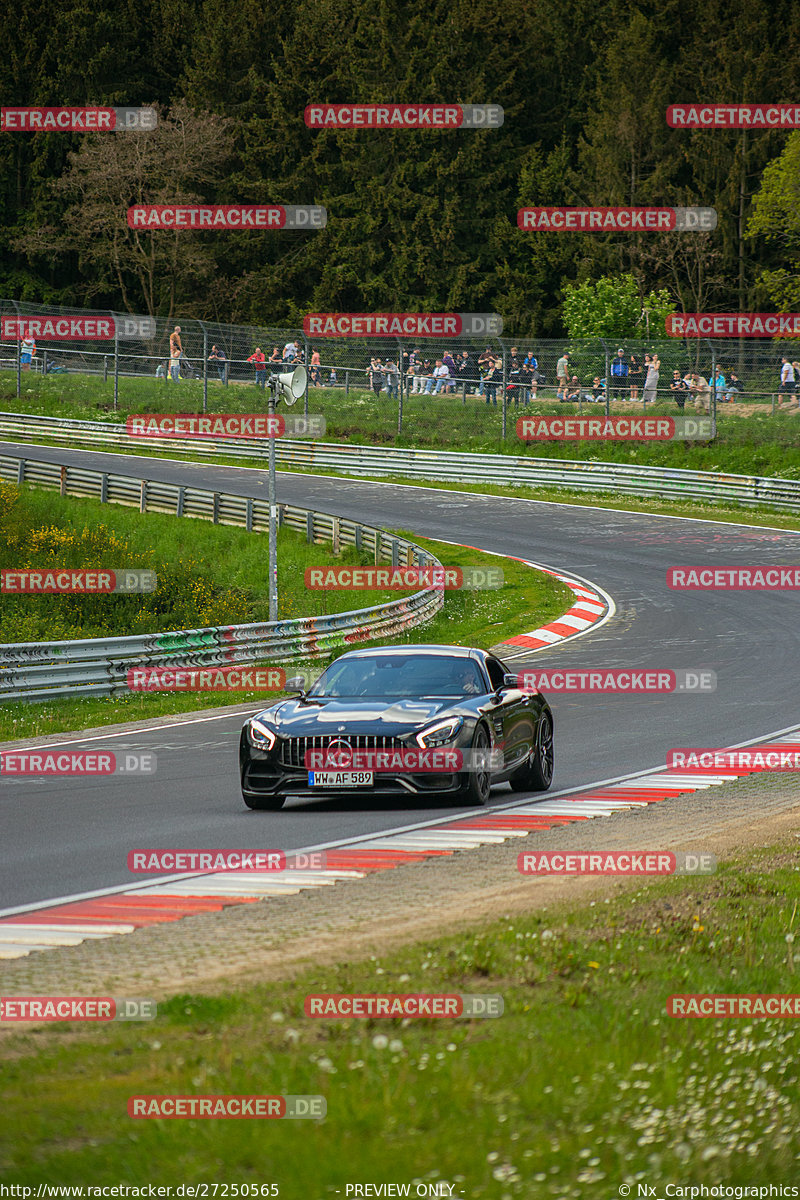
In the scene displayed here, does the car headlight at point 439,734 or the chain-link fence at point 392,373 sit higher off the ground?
the chain-link fence at point 392,373

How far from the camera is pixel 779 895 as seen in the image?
30.1 feet

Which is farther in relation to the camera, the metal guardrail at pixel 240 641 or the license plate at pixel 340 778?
the metal guardrail at pixel 240 641

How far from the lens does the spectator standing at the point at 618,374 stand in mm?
46750

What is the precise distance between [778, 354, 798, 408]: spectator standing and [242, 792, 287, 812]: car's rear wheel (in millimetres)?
34612

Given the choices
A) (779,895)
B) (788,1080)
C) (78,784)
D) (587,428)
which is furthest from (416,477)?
(788,1080)

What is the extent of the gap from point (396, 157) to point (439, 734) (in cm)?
7596

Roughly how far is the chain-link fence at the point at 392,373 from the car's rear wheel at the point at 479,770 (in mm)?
33466

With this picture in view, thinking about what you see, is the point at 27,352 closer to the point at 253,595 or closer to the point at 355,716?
the point at 253,595

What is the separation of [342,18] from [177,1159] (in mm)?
90720

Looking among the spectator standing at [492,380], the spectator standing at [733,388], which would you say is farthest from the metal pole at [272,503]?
the spectator standing at [492,380]

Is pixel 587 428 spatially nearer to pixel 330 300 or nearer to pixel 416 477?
pixel 416 477

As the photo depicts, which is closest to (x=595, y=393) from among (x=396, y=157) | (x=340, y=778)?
(x=340, y=778)

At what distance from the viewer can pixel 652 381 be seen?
4697 cm

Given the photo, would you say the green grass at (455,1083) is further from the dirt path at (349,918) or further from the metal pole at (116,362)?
the metal pole at (116,362)
